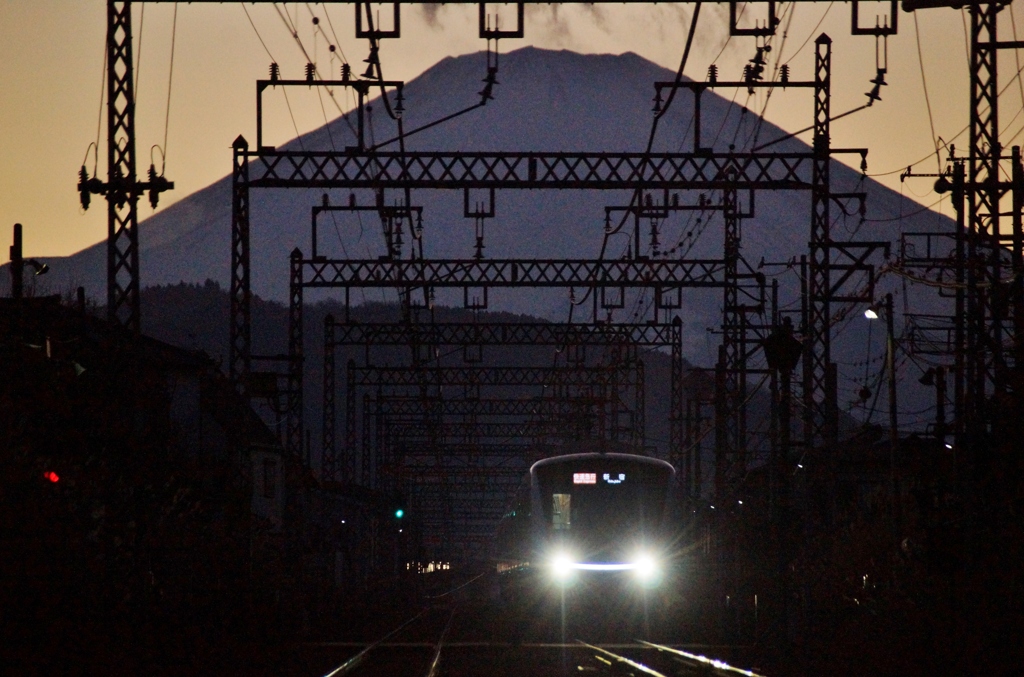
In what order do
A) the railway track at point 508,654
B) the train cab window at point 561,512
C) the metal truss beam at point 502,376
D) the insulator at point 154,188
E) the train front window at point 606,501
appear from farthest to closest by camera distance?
1. the metal truss beam at point 502,376
2. the train cab window at point 561,512
3. the train front window at point 606,501
4. the insulator at point 154,188
5. the railway track at point 508,654

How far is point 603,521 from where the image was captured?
27359 mm

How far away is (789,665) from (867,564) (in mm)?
8369

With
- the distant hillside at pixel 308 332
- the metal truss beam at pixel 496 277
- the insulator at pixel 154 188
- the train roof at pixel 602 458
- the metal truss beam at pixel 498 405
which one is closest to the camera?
the insulator at pixel 154 188

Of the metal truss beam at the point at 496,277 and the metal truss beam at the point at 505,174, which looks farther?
the metal truss beam at the point at 496,277

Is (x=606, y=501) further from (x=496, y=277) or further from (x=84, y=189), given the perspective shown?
(x=84, y=189)

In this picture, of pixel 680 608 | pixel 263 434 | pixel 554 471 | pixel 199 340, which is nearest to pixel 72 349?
pixel 554 471

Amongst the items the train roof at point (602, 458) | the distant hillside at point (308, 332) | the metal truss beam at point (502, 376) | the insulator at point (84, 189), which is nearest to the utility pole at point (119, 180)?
the insulator at point (84, 189)

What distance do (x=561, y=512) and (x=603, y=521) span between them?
802 mm

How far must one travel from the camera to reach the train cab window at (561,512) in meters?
27.5

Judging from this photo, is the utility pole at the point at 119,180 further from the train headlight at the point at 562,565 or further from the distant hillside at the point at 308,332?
the distant hillside at the point at 308,332

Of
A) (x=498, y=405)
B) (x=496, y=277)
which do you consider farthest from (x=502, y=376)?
(x=496, y=277)

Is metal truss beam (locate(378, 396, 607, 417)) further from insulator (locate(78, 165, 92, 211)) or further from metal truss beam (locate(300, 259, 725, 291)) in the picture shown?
insulator (locate(78, 165, 92, 211))

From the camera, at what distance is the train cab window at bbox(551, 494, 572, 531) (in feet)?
90.2

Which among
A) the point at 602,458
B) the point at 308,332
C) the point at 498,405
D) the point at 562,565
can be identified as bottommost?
the point at 562,565
